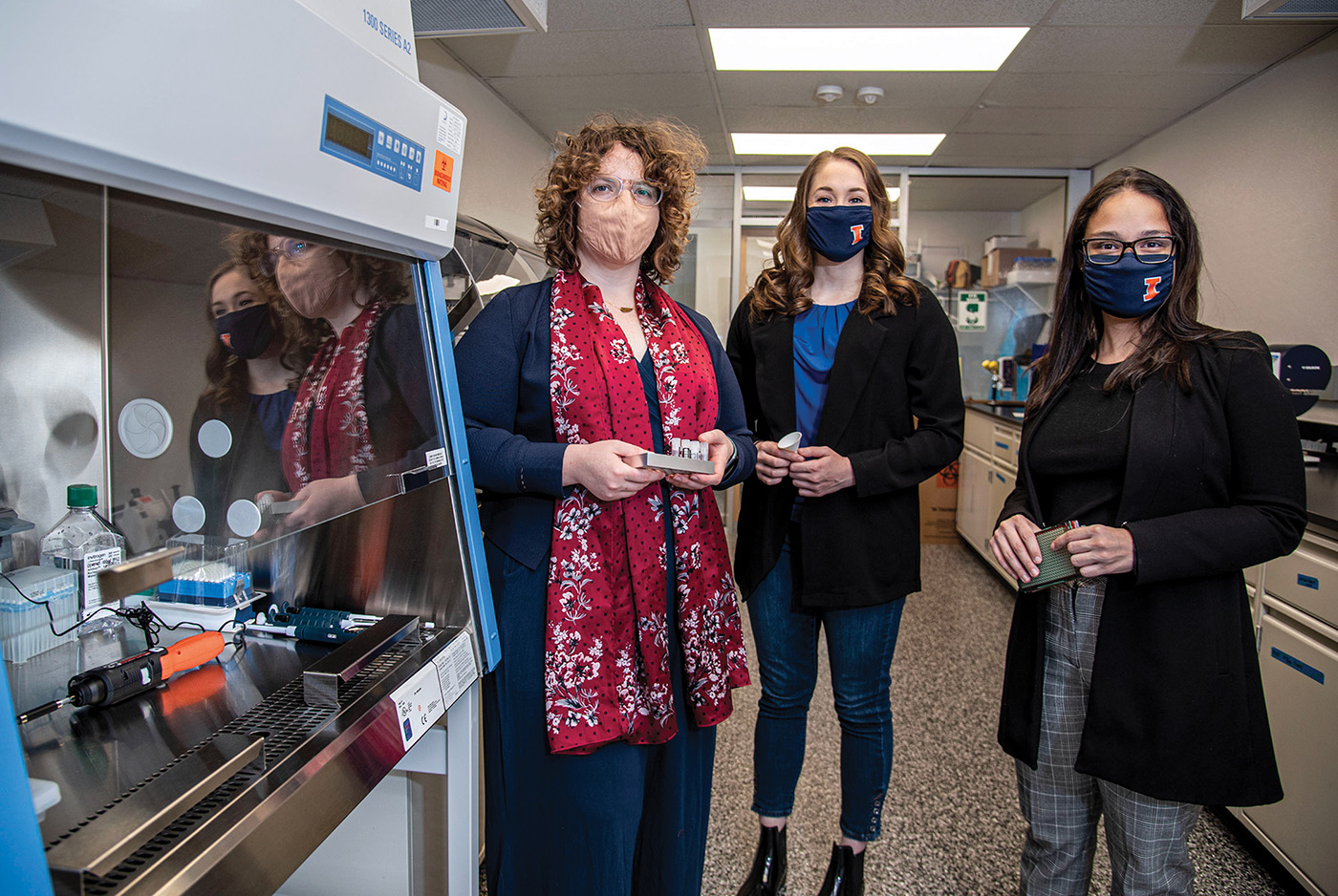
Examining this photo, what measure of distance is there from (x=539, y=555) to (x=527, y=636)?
12 cm

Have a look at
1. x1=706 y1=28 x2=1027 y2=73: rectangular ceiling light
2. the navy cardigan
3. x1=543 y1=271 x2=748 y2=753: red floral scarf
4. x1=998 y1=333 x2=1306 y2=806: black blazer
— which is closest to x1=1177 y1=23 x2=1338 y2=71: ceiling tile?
x1=706 y1=28 x2=1027 y2=73: rectangular ceiling light

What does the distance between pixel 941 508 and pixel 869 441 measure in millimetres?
3686

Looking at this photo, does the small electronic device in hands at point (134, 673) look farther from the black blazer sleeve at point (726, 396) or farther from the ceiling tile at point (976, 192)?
the ceiling tile at point (976, 192)

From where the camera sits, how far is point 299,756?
2.45ft

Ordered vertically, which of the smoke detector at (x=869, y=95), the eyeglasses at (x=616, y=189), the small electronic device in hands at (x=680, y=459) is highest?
the smoke detector at (x=869, y=95)

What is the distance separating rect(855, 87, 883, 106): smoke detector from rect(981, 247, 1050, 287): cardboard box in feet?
6.62

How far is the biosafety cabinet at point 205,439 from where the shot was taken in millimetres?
538

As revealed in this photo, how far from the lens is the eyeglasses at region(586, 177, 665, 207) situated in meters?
1.20

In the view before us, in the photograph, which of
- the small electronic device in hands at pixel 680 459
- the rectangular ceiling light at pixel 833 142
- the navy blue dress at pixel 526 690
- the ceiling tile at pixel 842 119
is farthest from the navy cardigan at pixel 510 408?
the rectangular ceiling light at pixel 833 142

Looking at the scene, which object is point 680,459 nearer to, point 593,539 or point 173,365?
point 593,539

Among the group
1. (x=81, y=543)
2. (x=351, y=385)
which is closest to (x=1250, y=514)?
(x=351, y=385)

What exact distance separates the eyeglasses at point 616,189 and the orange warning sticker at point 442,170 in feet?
0.94

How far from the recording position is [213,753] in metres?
0.72

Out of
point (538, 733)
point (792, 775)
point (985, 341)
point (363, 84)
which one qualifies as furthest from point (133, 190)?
point (985, 341)
